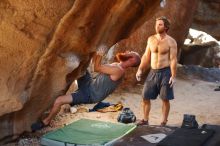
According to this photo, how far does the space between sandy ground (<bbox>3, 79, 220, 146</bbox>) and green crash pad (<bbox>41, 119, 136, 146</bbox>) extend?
0.36 m

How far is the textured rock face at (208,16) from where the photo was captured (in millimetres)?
15727

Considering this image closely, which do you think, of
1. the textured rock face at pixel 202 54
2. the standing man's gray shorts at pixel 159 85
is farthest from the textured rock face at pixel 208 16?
the standing man's gray shorts at pixel 159 85

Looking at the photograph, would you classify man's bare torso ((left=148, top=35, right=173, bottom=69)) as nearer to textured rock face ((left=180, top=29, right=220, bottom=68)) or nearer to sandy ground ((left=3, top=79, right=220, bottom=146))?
sandy ground ((left=3, top=79, right=220, bottom=146))

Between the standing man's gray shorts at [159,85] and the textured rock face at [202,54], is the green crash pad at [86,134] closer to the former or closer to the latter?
the standing man's gray shorts at [159,85]

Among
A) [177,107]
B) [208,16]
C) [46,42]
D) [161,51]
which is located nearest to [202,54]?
[208,16]

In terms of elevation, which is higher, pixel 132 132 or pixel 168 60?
pixel 168 60

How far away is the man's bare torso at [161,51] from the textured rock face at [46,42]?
86 cm

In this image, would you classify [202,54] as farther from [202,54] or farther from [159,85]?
[159,85]

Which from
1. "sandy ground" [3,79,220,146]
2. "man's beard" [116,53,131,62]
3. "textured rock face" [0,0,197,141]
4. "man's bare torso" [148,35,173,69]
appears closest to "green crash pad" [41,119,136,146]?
"sandy ground" [3,79,220,146]

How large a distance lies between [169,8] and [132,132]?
5.87m

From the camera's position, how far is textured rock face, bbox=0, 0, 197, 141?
4.86m

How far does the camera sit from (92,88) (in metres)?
6.63

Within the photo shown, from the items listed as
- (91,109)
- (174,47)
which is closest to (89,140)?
(174,47)

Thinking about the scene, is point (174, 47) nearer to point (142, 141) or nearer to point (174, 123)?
point (174, 123)
